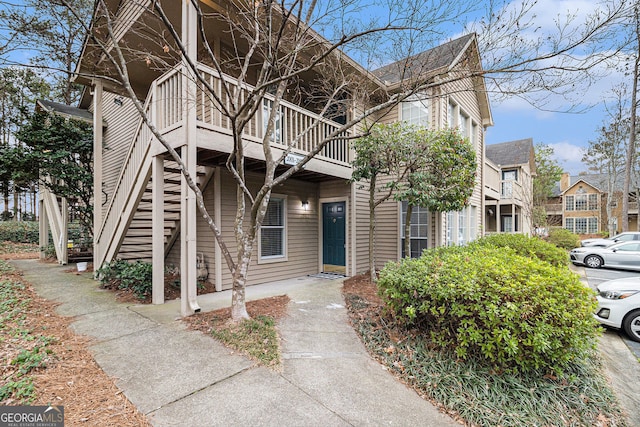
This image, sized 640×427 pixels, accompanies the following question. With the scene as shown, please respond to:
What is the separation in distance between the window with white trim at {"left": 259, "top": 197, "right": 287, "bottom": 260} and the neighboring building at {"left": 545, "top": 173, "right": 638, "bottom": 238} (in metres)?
28.1

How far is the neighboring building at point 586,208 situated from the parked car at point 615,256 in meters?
17.6

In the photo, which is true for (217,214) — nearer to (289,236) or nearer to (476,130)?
(289,236)

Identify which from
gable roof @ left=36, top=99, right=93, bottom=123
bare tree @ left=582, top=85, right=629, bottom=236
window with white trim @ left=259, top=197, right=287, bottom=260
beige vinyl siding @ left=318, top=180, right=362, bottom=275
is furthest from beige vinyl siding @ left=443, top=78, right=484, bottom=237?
gable roof @ left=36, top=99, right=93, bottom=123

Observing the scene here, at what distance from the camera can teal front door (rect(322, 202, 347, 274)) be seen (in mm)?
8164

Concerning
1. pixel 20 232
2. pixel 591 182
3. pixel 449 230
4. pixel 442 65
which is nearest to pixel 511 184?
pixel 449 230

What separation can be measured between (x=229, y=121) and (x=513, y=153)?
21.0 meters

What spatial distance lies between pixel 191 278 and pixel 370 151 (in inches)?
177

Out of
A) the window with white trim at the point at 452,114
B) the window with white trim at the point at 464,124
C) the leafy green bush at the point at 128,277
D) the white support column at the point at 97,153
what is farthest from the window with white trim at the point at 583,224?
the white support column at the point at 97,153

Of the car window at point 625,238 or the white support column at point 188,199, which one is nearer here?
the white support column at point 188,199

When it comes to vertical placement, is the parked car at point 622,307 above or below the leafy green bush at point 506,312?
below

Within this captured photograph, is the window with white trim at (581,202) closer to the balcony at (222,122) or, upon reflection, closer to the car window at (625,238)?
the car window at (625,238)

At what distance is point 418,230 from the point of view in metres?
8.00

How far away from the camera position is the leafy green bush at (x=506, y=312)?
272 cm

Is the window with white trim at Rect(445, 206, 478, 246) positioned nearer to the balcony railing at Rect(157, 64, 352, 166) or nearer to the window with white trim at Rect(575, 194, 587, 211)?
the balcony railing at Rect(157, 64, 352, 166)
